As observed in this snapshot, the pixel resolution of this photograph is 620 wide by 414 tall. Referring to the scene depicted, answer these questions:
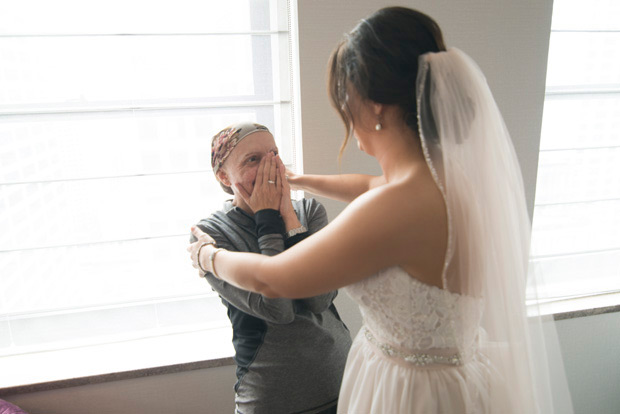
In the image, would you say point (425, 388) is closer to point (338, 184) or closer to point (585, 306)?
point (338, 184)

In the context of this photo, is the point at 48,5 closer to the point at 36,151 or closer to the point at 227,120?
the point at 36,151

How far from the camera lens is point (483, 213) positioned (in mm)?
906

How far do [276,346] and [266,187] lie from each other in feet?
1.45

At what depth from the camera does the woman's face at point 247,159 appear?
1175mm

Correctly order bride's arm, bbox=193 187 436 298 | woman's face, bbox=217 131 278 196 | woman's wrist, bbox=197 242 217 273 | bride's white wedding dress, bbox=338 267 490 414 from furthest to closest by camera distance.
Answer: woman's face, bbox=217 131 278 196 < woman's wrist, bbox=197 242 217 273 < bride's white wedding dress, bbox=338 267 490 414 < bride's arm, bbox=193 187 436 298

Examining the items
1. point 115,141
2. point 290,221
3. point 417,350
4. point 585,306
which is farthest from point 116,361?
point 585,306

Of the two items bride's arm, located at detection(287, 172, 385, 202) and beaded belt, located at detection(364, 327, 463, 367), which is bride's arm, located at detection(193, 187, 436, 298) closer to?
beaded belt, located at detection(364, 327, 463, 367)

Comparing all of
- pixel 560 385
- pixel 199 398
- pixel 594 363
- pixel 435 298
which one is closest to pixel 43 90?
pixel 199 398

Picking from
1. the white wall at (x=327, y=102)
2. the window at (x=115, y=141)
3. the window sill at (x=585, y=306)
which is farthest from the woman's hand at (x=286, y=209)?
the window sill at (x=585, y=306)

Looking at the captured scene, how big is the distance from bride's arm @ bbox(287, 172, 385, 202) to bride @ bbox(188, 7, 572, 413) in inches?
13.6

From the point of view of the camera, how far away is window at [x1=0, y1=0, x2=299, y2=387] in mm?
1569

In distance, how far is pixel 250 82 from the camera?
1.70 m

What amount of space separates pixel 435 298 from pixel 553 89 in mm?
1511

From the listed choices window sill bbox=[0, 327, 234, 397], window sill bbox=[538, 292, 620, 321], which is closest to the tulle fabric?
window sill bbox=[0, 327, 234, 397]
